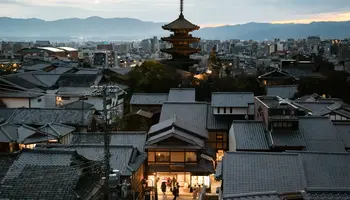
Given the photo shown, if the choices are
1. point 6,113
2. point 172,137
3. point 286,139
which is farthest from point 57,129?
point 286,139

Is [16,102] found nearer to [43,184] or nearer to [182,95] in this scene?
[182,95]

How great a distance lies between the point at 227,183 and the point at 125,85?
24068mm

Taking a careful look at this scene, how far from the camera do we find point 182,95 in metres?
27.3

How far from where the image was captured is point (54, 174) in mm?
9922

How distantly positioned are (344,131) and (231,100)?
6230 millimetres

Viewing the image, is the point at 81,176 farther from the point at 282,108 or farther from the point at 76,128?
the point at 76,128

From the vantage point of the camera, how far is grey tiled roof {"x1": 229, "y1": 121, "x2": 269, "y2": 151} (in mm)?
18250

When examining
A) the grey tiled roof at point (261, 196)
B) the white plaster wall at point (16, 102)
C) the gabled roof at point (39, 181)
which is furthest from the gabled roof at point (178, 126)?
the white plaster wall at point (16, 102)

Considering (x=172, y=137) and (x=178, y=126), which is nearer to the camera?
(x=172, y=137)

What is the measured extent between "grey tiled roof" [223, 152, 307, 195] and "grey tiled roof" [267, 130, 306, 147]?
17.6ft

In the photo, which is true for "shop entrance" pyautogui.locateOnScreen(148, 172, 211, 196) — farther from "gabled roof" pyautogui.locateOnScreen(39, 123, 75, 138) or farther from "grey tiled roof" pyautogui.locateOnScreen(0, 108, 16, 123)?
"grey tiled roof" pyautogui.locateOnScreen(0, 108, 16, 123)

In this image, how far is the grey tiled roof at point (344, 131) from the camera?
63.4 feet

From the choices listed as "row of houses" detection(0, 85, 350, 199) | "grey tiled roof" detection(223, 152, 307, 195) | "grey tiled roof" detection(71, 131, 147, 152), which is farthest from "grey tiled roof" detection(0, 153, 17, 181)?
"grey tiled roof" detection(71, 131, 147, 152)

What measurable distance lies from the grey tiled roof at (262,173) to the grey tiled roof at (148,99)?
15.0m
